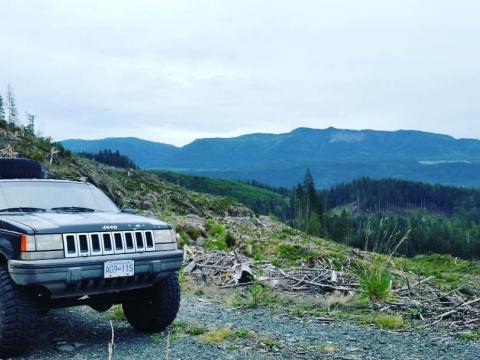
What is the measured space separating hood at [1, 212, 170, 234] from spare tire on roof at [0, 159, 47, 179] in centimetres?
285

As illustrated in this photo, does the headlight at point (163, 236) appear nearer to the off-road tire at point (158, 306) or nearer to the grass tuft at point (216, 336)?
the off-road tire at point (158, 306)

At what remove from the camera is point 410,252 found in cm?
10406

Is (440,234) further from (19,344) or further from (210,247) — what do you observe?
(19,344)

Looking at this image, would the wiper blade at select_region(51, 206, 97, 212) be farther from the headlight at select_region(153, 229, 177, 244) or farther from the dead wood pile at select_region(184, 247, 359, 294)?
the dead wood pile at select_region(184, 247, 359, 294)

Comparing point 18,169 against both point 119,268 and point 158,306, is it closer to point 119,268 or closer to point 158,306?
point 158,306

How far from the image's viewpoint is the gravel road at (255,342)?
6.25 m

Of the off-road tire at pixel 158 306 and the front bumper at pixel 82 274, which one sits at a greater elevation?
the front bumper at pixel 82 274

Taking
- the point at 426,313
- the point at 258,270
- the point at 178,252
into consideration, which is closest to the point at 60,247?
the point at 178,252

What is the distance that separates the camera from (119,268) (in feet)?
20.1

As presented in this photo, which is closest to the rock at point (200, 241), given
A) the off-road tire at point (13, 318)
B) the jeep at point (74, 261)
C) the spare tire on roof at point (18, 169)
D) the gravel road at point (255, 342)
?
the spare tire on roof at point (18, 169)

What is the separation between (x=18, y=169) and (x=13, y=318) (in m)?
4.10

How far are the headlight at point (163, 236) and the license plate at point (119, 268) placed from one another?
58 cm

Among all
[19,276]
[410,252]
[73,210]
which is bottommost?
[410,252]

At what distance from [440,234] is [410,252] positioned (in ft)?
58.0
